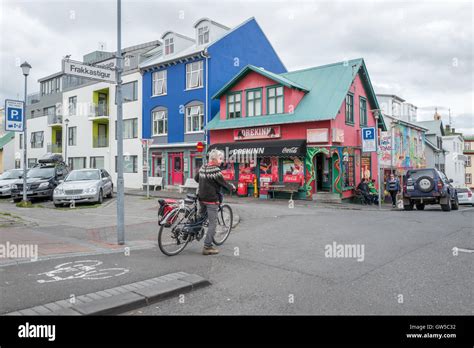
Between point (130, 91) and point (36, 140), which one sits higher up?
point (130, 91)

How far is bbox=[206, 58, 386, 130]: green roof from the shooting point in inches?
829

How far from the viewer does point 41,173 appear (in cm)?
1997

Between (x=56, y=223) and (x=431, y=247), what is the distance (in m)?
9.92

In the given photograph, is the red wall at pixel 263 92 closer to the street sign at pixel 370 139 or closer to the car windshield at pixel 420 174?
the street sign at pixel 370 139

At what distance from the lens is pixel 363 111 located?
2552 cm

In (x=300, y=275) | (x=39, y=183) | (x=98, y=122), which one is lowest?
(x=300, y=275)

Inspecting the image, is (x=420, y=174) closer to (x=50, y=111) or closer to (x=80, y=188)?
(x=80, y=188)

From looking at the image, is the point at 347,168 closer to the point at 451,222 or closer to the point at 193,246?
the point at 451,222

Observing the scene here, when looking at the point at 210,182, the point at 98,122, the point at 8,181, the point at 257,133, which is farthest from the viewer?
the point at 98,122

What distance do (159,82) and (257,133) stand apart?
1060 centimetres

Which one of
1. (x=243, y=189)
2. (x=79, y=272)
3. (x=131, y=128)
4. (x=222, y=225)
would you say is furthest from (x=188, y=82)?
(x=79, y=272)

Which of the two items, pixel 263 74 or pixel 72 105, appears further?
pixel 72 105

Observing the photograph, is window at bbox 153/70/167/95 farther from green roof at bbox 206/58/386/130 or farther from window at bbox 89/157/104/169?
window at bbox 89/157/104/169
